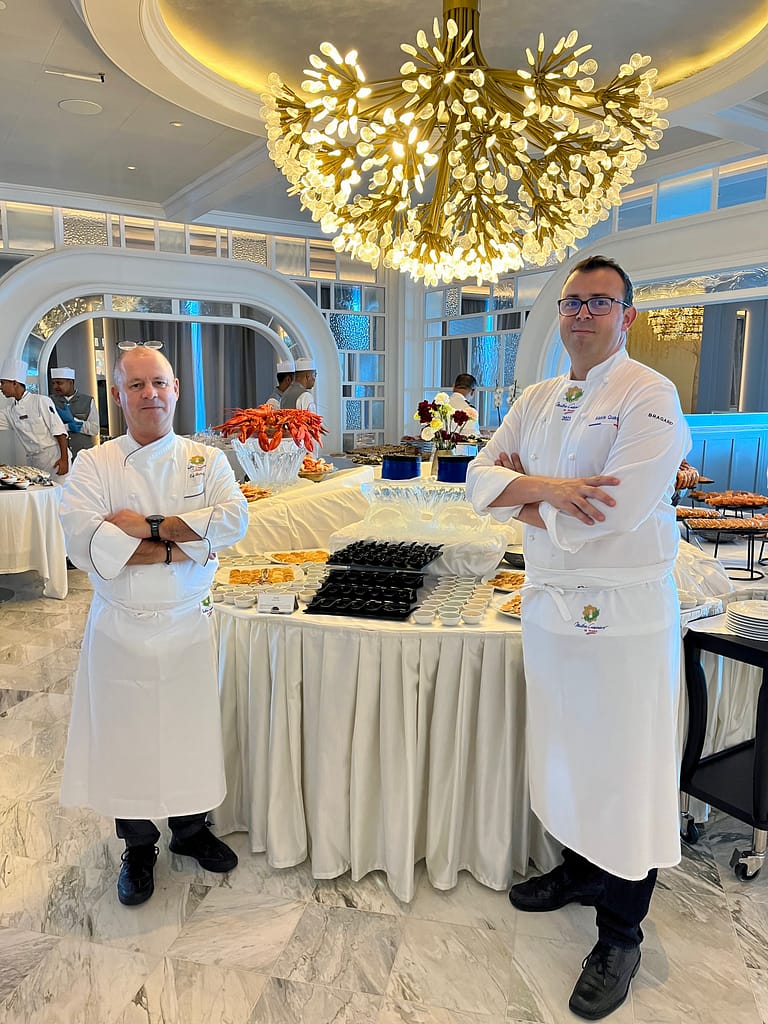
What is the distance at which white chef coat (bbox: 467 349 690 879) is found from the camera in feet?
5.62

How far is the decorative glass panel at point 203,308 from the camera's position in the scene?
8.16 m

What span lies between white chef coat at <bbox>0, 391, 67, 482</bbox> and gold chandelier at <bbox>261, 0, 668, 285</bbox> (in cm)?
449

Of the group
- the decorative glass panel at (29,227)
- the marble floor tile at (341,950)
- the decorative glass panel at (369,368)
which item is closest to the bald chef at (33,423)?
the decorative glass panel at (29,227)

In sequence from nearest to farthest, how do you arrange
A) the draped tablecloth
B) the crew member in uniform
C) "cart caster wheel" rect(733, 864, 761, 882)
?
1. "cart caster wheel" rect(733, 864, 761, 882)
2. the draped tablecloth
3. the crew member in uniform

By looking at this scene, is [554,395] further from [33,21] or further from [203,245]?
[203,245]

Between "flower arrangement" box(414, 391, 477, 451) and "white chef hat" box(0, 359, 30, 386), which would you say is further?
"white chef hat" box(0, 359, 30, 386)

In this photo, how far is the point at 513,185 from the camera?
7.07 metres

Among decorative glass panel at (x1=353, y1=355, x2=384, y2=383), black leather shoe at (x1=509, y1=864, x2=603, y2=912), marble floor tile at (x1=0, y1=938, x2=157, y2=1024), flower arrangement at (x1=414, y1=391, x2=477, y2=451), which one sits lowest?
marble floor tile at (x1=0, y1=938, x2=157, y2=1024)

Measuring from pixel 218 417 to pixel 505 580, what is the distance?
9661mm

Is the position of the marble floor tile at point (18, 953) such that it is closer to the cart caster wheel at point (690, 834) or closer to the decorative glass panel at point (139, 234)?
the cart caster wheel at point (690, 834)

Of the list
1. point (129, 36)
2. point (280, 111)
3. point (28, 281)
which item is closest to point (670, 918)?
point (280, 111)

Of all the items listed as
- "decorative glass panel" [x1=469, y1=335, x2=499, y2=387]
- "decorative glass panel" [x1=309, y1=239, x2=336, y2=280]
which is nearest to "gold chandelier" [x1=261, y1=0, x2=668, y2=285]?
"decorative glass panel" [x1=469, y1=335, x2=499, y2=387]

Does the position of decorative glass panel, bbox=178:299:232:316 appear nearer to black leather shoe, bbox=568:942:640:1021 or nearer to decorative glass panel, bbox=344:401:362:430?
decorative glass panel, bbox=344:401:362:430

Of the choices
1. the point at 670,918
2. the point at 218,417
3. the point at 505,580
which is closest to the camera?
the point at 670,918
